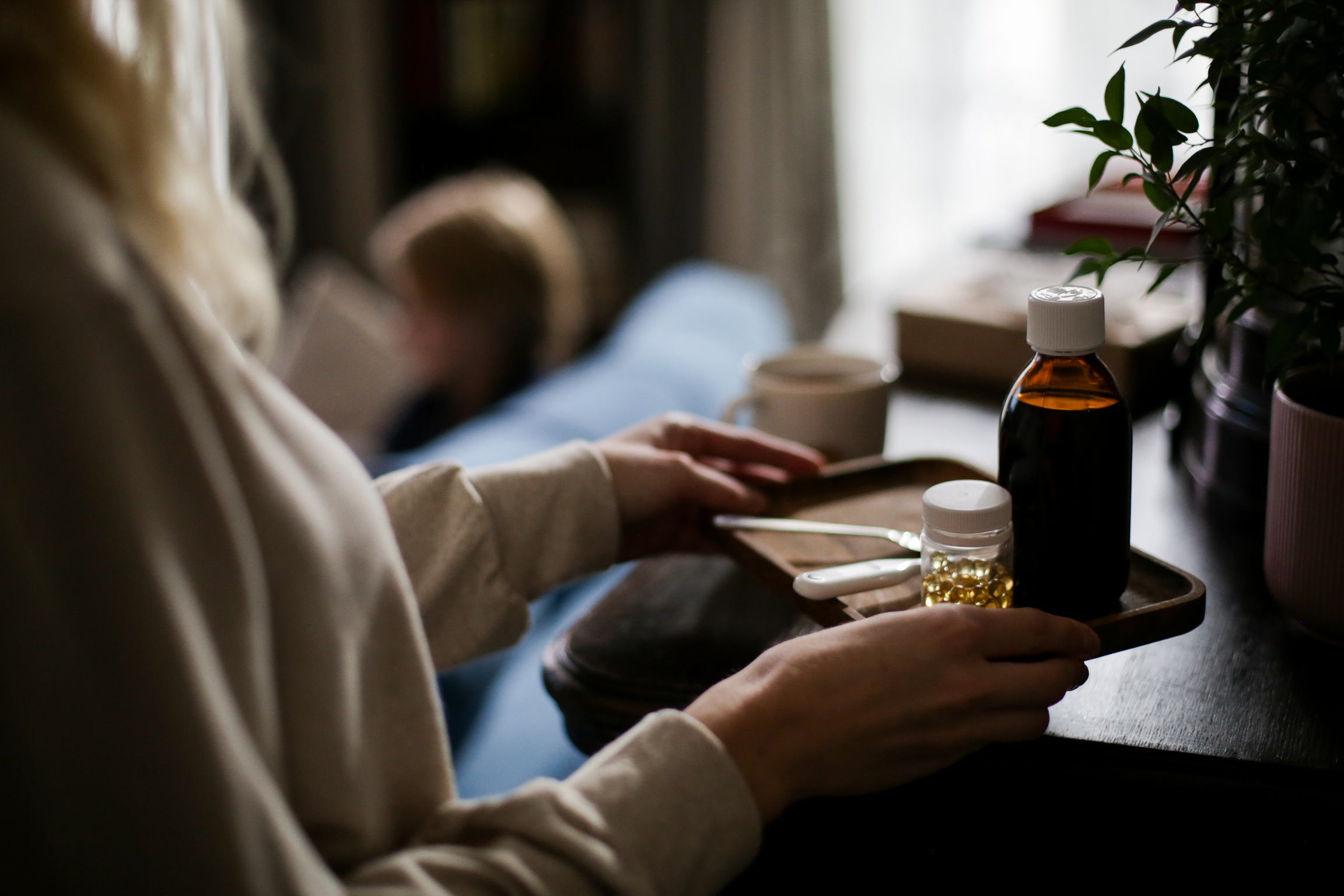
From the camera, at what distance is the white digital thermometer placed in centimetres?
66

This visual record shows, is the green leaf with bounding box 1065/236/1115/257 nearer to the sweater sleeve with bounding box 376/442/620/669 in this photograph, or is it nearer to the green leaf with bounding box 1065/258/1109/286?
the green leaf with bounding box 1065/258/1109/286

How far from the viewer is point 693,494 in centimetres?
81

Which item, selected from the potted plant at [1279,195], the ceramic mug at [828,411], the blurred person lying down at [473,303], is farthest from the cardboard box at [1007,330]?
the blurred person lying down at [473,303]

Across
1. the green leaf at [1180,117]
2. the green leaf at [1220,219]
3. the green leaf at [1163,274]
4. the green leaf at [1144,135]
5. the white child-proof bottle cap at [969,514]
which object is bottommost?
the white child-proof bottle cap at [969,514]

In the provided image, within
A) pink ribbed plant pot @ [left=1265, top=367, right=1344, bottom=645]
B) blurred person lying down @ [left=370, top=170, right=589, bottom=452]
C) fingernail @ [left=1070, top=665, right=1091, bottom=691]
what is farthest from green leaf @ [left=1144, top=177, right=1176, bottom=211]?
blurred person lying down @ [left=370, top=170, right=589, bottom=452]

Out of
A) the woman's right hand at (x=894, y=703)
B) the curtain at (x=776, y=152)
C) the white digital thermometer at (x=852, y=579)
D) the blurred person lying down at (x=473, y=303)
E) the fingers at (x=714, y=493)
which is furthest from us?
the curtain at (x=776, y=152)

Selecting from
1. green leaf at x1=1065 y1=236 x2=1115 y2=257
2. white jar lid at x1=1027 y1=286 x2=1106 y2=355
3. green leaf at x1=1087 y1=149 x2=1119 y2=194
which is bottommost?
white jar lid at x1=1027 y1=286 x2=1106 y2=355

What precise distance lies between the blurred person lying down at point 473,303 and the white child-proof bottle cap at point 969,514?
1.71 meters

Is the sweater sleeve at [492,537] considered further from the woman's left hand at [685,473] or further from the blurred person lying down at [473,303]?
the blurred person lying down at [473,303]

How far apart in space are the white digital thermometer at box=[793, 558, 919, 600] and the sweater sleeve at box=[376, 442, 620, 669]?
0.58 ft

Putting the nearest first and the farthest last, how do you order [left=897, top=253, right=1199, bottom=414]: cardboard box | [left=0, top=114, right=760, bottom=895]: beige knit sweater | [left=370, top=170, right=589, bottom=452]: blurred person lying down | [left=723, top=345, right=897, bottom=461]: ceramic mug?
[left=0, top=114, right=760, bottom=895]: beige knit sweater
[left=723, top=345, right=897, bottom=461]: ceramic mug
[left=897, top=253, right=1199, bottom=414]: cardboard box
[left=370, top=170, right=589, bottom=452]: blurred person lying down

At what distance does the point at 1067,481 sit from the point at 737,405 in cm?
41

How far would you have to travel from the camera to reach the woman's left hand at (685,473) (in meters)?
0.81

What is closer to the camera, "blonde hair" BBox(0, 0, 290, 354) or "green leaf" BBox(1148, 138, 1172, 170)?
"blonde hair" BBox(0, 0, 290, 354)
